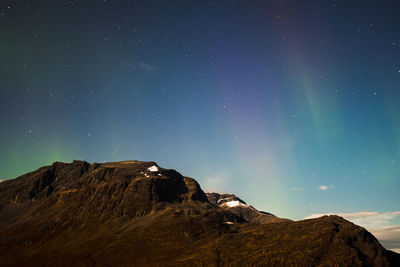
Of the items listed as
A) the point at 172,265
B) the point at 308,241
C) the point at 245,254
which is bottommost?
the point at 172,265

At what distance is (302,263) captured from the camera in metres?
168

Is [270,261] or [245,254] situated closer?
[270,261]

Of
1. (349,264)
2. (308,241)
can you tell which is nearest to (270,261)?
(308,241)

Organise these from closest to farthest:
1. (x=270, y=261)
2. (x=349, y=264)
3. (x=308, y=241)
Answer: (x=349, y=264)
(x=270, y=261)
(x=308, y=241)

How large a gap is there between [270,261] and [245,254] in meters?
23.9

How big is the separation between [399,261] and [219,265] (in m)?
132

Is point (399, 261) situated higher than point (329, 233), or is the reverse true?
point (329, 233)

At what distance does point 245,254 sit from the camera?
19688 cm

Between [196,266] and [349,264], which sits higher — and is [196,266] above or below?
below

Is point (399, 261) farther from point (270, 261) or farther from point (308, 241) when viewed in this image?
point (270, 261)

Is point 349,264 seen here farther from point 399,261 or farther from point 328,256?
point 399,261

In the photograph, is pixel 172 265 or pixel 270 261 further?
pixel 172 265

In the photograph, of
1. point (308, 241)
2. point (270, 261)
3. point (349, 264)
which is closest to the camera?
point (349, 264)

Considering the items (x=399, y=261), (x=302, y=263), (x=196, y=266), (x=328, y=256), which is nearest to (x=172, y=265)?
(x=196, y=266)
